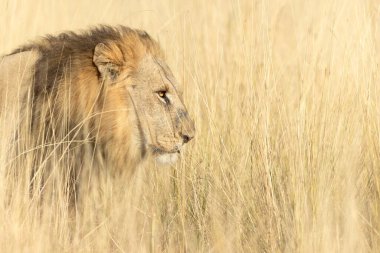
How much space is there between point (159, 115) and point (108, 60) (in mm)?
385

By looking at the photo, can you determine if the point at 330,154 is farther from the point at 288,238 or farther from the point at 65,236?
the point at 65,236

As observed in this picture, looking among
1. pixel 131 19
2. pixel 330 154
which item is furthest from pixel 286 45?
pixel 330 154

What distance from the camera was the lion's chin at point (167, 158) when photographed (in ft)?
16.3

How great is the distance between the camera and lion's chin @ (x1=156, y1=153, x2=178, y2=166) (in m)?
4.97

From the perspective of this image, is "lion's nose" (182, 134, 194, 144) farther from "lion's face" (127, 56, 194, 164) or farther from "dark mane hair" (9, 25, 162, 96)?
"dark mane hair" (9, 25, 162, 96)

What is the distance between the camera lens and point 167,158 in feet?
16.3

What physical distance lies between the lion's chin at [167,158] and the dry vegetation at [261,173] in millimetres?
89

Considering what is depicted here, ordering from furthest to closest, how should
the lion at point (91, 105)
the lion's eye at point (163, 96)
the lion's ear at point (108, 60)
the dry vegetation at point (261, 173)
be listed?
the lion's eye at point (163, 96)
the lion's ear at point (108, 60)
the lion at point (91, 105)
the dry vegetation at point (261, 173)

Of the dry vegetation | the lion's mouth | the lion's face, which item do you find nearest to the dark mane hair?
the lion's face

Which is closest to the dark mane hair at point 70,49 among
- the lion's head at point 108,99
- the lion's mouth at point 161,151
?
the lion's head at point 108,99

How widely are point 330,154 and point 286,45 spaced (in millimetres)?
4001

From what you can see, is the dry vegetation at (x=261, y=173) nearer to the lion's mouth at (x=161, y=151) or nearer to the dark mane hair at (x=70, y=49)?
the lion's mouth at (x=161, y=151)

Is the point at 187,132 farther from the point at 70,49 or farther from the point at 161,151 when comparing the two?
the point at 70,49

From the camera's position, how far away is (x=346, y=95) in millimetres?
5113
